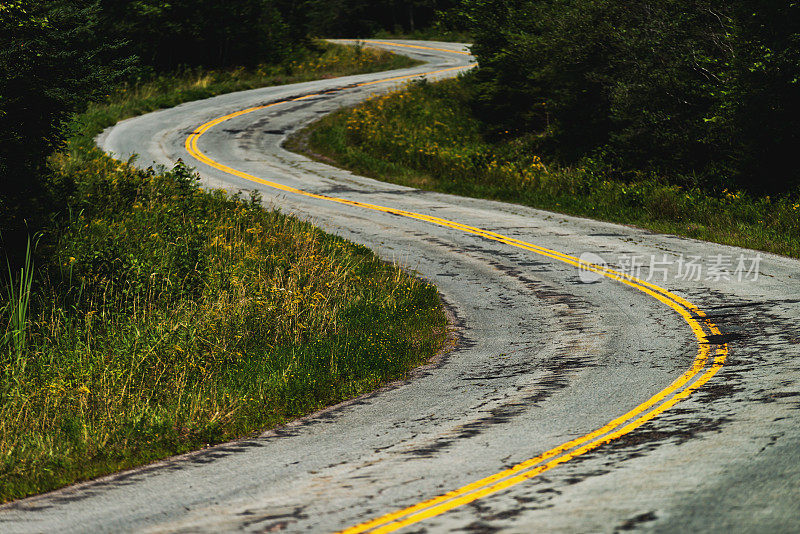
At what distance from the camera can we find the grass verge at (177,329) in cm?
716

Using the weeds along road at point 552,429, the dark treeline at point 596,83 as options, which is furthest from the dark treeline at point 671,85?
the weeds along road at point 552,429

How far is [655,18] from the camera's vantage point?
19828 mm

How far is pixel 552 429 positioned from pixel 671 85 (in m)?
14.8

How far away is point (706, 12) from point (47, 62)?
15601mm

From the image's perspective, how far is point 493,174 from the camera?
75.3 ft

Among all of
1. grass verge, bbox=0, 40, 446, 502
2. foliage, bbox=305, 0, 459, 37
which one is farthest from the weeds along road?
foliage, bbox=305, 0, 459, 37

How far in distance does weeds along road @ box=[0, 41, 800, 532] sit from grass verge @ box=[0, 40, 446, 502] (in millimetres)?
540

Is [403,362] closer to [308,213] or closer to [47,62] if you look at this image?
[47,62]

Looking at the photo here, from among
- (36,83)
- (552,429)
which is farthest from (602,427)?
(36,83)

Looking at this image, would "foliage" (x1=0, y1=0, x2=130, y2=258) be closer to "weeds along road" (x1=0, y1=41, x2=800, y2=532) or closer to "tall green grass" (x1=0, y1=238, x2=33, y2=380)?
"tall green grass" (x1=0, y1=238, x2=33, y2=380)

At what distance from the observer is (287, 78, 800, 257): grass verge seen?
16516 millimetres

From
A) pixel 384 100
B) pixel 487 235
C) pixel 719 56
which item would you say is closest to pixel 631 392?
pixel 487 235

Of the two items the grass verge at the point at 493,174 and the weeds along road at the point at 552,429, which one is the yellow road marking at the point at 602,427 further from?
the grass verge at the point at 493,174

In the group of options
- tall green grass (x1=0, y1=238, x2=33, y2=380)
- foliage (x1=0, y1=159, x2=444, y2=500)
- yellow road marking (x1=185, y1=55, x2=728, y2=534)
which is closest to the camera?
yellow road marking (x1=185, y1=55, x2=728, y2=534)
